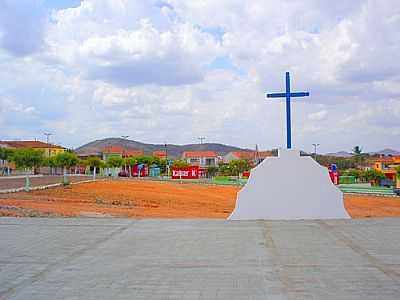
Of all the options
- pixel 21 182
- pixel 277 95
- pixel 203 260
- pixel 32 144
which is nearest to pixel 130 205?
pixel 277 95

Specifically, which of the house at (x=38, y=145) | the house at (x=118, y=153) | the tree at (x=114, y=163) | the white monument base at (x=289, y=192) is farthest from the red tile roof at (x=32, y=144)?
the white monument base at (x=289, y=192)

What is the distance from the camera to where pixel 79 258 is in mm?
9914

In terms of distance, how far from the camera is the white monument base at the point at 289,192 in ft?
50.5

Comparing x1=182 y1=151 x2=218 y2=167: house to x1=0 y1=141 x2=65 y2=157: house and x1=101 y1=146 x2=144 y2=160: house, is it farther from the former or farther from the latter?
x1=0 y1=141 x2=65 y2=157: house

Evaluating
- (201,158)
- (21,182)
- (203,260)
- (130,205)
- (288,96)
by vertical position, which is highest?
(201,158)

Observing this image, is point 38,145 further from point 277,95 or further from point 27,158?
point 277,95

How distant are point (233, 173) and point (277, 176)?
3393 inches

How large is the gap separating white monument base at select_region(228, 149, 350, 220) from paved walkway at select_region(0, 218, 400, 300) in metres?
0.74

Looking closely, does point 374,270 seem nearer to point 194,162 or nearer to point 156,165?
point 156,165

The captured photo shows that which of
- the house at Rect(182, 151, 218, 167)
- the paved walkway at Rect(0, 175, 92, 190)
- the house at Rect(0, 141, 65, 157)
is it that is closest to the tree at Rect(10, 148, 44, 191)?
the paved walkway at Rect(0, 175, 92, 190)

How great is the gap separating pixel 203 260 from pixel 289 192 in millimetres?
6336

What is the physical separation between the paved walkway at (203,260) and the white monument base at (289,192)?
0.74 metres

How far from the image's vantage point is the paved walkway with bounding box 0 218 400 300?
7.38 metres

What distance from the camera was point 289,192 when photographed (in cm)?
1541
